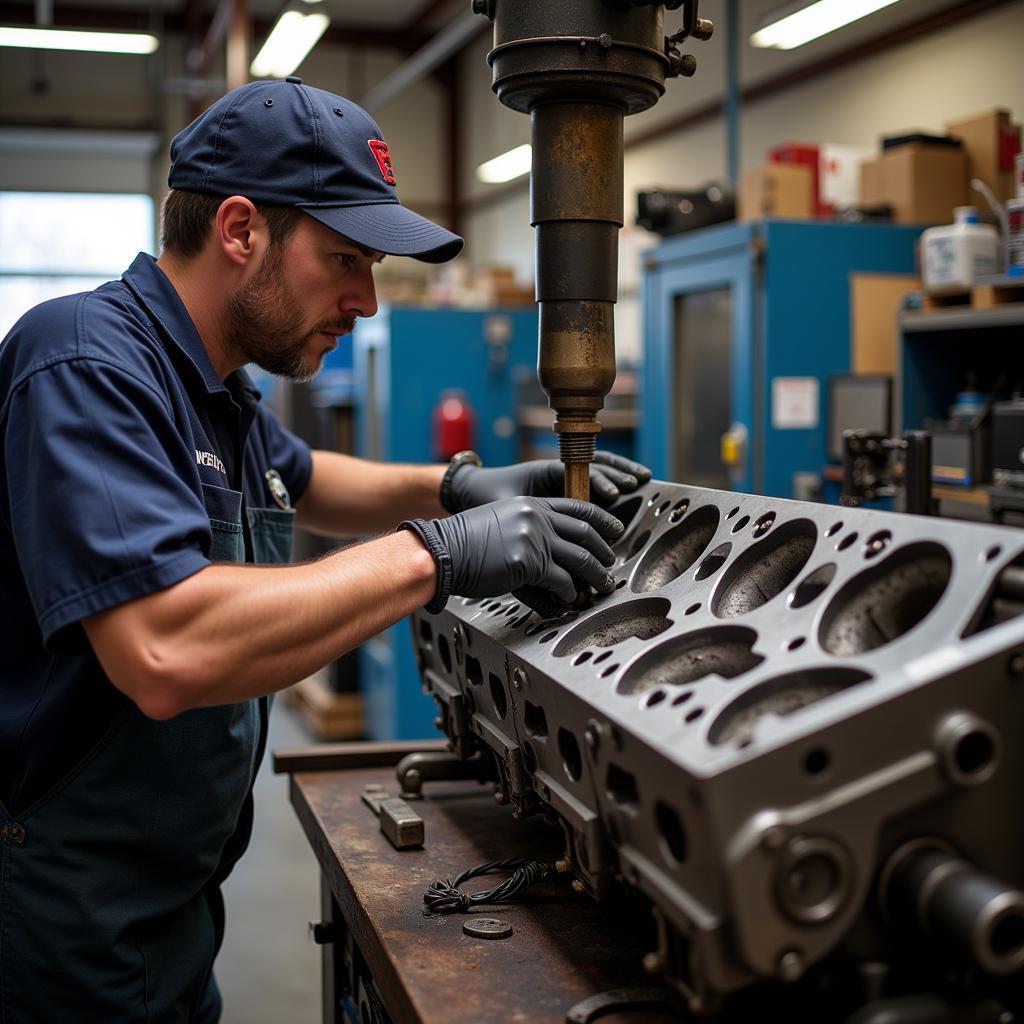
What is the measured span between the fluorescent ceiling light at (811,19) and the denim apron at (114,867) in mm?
2872

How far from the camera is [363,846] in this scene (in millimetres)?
1167

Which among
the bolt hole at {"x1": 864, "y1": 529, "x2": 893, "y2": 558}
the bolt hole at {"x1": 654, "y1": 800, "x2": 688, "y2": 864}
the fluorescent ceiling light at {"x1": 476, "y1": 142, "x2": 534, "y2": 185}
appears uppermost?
the fluorescent ceiling light at {"x1": 476, "y1": 142, "x2": 534, "y2": 185}

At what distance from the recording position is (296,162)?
3.77 feet

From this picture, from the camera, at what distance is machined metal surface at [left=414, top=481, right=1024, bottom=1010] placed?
60 centimetres

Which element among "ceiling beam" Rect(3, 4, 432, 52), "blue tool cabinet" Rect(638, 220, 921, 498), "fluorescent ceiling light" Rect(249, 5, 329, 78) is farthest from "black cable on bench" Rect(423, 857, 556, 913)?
"ceiling beam" Rect(3, 4, 432, 52)

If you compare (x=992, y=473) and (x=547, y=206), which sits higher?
(x=547, y=206)

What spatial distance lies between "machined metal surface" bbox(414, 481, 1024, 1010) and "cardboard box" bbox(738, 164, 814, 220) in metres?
2.56

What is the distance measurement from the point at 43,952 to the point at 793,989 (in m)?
0.75

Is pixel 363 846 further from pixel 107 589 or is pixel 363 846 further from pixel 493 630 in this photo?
pixel 107 589

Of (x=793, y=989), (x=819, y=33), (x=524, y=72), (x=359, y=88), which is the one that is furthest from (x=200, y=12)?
(x=793, y=989)

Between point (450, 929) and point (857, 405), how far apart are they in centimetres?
237

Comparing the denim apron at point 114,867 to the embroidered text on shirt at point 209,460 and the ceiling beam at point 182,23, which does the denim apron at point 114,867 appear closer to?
the embroidered text on shirt at point 209,460

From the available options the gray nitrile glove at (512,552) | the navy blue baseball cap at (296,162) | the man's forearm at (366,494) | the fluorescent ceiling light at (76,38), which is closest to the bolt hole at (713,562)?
the gray nitrile glove at (512,552)

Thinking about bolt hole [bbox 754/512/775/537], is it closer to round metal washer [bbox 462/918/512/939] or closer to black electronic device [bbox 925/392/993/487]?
round metal washer [bbox 462/918/512/939]
